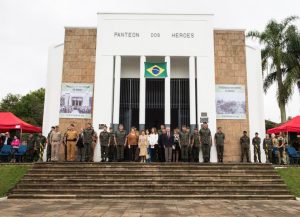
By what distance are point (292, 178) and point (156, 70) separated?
317 inches

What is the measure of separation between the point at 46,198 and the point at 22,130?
9.46 metres

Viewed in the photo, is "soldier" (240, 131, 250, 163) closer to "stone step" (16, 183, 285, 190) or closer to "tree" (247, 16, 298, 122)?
"stone step" (16, 183, 285, 190)

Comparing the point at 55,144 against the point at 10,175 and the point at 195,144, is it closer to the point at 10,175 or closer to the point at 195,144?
the point at 10,175

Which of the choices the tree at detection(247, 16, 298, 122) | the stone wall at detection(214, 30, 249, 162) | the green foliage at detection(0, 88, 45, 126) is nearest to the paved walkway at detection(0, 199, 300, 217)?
the stone wall at detection(214, 30, 249, 162)

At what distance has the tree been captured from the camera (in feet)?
78.7

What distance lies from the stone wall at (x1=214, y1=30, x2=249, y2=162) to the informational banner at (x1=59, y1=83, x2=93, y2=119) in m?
6.35

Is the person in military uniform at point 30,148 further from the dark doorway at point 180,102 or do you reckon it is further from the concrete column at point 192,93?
the concrete column at point 192,93

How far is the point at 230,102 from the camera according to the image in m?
16.3

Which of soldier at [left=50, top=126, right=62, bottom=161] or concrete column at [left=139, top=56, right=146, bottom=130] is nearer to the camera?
soldier at [left=50, top=126, right=62, bottom=161]

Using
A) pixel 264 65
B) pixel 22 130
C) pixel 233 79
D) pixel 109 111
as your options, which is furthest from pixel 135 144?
pixel 264 65

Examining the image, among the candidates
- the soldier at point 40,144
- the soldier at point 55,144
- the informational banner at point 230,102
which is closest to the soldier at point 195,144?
the informational banner at point 230,102

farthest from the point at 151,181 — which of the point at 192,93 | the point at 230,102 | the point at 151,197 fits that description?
the point at 230,102

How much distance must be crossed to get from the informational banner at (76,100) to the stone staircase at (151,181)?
4288 millimetres

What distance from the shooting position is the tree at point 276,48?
78.7ft
